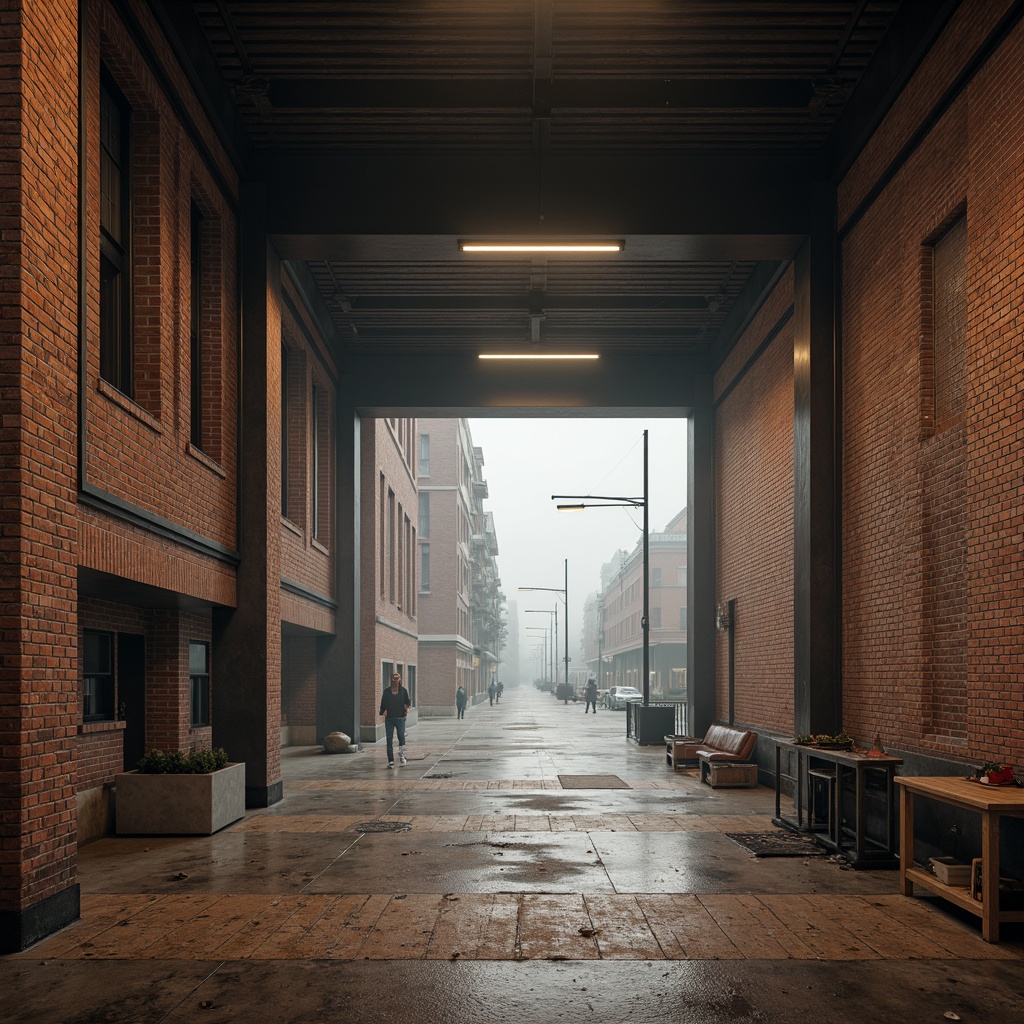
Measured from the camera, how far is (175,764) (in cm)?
1282

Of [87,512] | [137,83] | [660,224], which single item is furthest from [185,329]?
[660,224]

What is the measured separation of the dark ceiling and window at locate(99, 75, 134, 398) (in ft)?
3.63

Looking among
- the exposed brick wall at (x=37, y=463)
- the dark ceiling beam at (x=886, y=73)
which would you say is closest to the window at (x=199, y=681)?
the exposed brick wall at (x=37, y=463)

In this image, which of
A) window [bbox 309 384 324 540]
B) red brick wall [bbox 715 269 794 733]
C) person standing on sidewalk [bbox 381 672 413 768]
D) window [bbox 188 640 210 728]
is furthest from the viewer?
window [bbox 309 384 324 540]

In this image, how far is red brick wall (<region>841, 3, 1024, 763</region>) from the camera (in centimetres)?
943

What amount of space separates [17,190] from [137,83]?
4.16 metres

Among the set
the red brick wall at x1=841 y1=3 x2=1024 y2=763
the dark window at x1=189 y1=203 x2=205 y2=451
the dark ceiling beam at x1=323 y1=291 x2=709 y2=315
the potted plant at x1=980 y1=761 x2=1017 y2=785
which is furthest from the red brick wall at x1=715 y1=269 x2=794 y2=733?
the dark window at x1=189 y1=203 x2=205 y2=451

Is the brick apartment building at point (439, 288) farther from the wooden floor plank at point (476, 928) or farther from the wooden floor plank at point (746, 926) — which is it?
the wooden floor plank at point (476, 928)

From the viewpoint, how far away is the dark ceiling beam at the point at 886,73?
11.2 meters

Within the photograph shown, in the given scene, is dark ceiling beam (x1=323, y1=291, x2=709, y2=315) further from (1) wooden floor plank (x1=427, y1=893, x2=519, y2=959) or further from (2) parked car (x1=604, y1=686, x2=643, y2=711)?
(2) parked car (x1=604, y1=686, x2=643, y2=711)

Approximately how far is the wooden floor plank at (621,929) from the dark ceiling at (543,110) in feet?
28.4

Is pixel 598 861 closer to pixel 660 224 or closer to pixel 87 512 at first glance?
pixel 87 512

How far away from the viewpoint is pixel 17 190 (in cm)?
780

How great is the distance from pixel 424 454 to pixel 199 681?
122 feet
